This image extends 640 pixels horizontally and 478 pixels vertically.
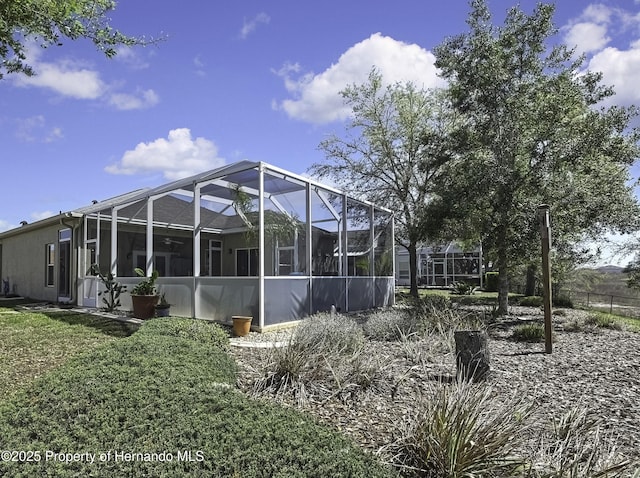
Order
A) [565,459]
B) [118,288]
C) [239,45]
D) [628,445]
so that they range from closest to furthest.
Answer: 1. [565,459]
2. [628,445]
3. [239,45]
4. [118,288]

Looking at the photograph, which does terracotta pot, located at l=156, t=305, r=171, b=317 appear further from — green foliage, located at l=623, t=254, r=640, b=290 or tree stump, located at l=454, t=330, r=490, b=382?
green foliage, located at l=623, t=254, r=640, b=290

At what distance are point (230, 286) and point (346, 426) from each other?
6.40 m

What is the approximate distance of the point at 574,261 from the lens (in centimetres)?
1205

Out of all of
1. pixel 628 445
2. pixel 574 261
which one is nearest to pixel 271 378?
pixel 628 445

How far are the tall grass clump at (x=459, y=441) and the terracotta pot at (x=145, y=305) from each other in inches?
346


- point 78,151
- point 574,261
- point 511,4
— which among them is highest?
point 511,4

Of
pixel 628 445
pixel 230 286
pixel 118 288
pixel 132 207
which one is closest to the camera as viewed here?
pixel 628 445

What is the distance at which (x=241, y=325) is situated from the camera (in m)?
8.20

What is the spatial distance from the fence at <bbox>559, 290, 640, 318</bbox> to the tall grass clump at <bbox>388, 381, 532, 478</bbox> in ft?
49.9

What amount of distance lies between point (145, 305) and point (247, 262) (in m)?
2.72

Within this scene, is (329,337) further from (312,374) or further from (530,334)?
(530,334)

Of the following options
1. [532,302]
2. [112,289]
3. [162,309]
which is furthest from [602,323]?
[112,289]

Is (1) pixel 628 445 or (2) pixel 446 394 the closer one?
(2) pixel 446 394

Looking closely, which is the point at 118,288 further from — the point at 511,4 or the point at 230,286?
the point at 511,4
